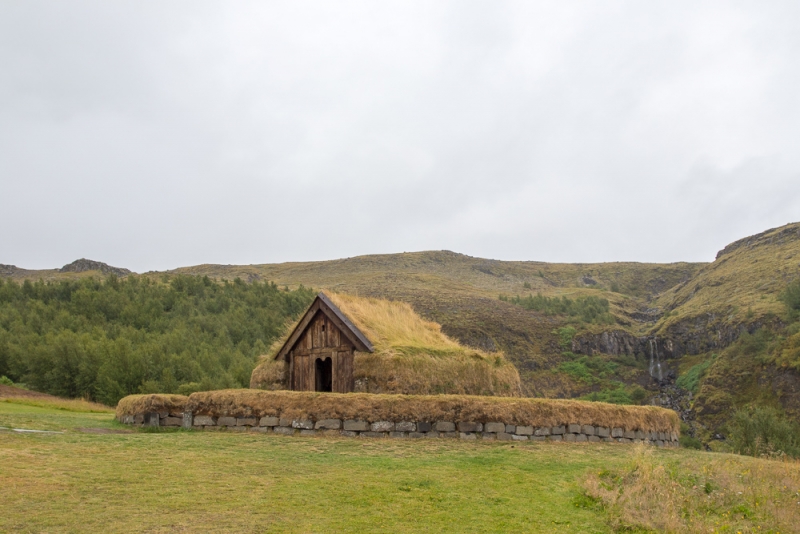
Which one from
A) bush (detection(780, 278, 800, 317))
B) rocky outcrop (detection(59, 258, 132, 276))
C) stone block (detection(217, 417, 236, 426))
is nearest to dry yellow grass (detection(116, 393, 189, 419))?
stone block (detection(217, 417, 236, 426))

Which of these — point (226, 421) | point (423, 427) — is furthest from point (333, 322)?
point (423, 427)

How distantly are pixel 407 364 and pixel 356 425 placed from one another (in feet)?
9.29

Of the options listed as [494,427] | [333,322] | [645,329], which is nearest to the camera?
[494,427]

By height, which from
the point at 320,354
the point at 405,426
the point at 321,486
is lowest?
the point at 321,486

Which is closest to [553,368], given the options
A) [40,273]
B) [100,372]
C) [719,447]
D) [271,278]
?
[719,447]

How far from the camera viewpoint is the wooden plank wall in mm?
18125

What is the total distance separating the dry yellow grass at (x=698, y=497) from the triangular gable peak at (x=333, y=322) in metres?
7.99

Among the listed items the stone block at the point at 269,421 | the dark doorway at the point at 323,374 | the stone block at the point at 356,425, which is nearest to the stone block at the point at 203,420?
the stone block at the point at 269,421

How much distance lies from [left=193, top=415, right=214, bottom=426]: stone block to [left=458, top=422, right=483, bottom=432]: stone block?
6143mm

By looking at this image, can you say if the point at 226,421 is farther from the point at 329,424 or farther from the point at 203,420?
the point at 329,424

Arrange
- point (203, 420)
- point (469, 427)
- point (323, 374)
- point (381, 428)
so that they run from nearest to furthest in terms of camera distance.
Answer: point (381, 428)
point (469, 427)
point (203, 420)
point (323, 374)

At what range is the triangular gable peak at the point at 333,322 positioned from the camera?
17.8 metres

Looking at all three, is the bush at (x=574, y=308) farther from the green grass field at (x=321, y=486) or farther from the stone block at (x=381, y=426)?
the green grass field at (x=321, y=486)

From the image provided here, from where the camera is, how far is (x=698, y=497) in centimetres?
1025
